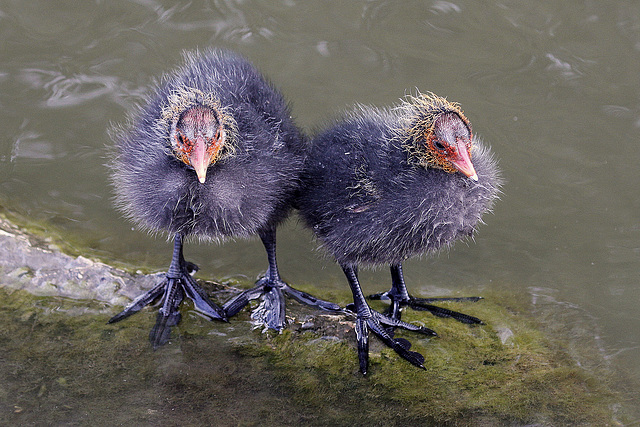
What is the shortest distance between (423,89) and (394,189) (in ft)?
8.40

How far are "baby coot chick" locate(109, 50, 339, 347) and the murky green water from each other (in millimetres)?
630

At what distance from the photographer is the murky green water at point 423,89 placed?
4.30 m

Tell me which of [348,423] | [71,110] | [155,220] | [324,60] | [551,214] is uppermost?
[324,60]

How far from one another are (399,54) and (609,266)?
8.81ft

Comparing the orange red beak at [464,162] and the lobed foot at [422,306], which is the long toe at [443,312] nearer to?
the lobed foot at [422,306]

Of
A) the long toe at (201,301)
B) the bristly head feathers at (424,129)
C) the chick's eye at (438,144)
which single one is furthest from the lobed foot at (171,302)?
the chick's eye at (438,144)

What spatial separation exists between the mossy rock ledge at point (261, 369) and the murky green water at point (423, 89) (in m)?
0.50

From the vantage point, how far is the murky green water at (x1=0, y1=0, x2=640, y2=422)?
430 cm

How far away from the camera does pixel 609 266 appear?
13.9ft

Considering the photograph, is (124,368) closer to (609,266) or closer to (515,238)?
(515,238)

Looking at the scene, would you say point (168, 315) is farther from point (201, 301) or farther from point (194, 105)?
point (194, 105)

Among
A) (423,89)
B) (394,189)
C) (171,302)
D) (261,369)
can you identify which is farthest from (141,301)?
(423,89)

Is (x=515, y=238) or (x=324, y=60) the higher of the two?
(x=324, y=60)

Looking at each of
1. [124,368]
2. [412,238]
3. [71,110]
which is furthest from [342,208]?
[71,110]
